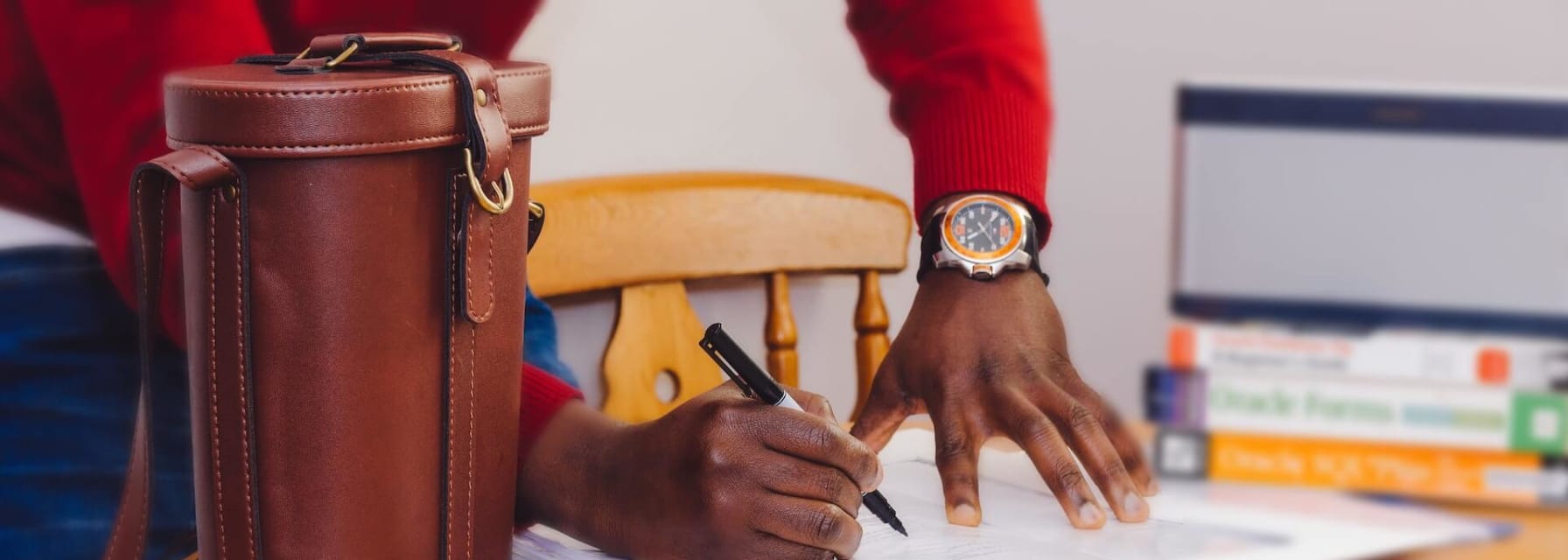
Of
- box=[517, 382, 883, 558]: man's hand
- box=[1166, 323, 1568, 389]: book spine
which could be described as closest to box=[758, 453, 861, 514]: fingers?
box=[517, 382, 883, 558]: man's hand

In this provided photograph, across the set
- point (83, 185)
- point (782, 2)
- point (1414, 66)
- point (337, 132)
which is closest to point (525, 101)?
point (337, 132)

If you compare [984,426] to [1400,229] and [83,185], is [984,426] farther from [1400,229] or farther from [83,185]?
[1400,229]

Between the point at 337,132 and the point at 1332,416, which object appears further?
the point at 1332,416

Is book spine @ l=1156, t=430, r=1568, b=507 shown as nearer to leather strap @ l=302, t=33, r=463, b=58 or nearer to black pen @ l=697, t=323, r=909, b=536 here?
black pen @ l=697, t=323, r=909, b=536

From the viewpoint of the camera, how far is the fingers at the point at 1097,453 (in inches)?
19.4

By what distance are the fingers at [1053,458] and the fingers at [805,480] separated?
12cm

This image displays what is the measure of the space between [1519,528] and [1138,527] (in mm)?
238

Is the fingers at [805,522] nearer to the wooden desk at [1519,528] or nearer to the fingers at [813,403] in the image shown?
the fingers at [813,403]

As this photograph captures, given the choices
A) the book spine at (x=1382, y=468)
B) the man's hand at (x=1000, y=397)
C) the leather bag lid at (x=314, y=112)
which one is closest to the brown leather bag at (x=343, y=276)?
the leather bag lid at (x=314, y=112)

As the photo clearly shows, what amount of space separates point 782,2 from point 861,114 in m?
0.09

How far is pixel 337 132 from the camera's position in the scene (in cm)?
31

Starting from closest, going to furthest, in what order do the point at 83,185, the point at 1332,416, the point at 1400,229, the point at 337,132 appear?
the point at 337,132 < the point at 83,185 < the point at 1332,416 < the point at 1400,229

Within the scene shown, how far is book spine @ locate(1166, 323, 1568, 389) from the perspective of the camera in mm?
700

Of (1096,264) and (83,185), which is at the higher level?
(83,185)
